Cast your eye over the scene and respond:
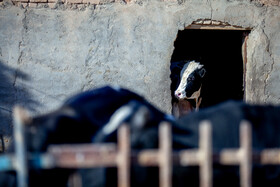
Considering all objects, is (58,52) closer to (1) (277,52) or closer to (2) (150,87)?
(2) (150,87)

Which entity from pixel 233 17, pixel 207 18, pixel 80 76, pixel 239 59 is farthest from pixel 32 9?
pixel 239 59

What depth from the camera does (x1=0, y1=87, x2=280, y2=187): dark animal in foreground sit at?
211 cm

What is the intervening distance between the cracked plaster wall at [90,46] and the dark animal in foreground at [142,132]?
2067 mm

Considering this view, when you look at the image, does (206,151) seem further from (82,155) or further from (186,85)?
(186,85)

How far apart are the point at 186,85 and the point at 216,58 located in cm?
255

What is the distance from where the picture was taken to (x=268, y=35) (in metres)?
4.78

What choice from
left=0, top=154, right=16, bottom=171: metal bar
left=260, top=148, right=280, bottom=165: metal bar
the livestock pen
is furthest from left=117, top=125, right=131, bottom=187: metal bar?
left=260, top=148, right=280, bottom=165: metal bar

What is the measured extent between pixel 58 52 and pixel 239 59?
3.91 m

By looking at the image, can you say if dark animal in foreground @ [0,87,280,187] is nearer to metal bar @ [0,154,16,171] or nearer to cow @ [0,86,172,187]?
cow @ [0,86,172,187]

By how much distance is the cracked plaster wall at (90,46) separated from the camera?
4.34m

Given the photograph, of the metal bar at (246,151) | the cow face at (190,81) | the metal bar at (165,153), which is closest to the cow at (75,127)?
the metal bar at (165,153)

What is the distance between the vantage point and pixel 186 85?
5426 mm

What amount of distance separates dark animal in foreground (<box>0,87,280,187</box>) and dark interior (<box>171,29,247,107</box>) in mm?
4711

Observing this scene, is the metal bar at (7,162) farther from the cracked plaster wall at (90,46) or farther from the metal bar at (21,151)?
the cracked plaster wall at (90,46)
